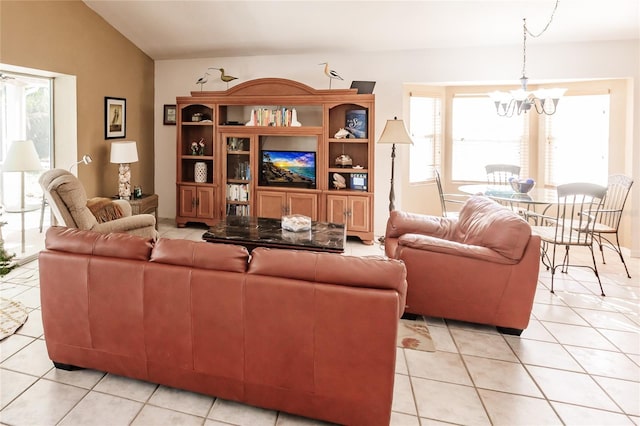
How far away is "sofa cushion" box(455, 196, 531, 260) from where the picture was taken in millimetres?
2715

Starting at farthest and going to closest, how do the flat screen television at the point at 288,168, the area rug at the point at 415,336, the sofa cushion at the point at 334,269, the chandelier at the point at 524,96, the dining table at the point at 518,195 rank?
the flat screen television at the point at 288,168
the dining table at the point at 518,195
the chandelier at the point at 524,96
the area rug at the point at 415,336
the sofa cushion at the point at 334,269

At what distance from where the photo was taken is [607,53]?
16.0ft

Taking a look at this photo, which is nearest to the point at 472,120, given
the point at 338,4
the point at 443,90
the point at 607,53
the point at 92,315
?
the point at 443,90

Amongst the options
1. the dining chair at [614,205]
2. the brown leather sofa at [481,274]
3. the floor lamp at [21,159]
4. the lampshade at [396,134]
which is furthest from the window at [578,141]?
the floor lamp at [21,159]

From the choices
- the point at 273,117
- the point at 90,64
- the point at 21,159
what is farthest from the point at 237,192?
the point at 21,159

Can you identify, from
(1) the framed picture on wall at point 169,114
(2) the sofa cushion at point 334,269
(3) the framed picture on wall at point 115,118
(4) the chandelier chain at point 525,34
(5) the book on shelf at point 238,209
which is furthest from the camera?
(1) the framed picture on wall at point 169,114

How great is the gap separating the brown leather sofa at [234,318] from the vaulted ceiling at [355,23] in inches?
146

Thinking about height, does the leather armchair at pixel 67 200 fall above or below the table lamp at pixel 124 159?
below

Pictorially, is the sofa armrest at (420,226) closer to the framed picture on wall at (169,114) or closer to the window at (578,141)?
the window at (578,141)

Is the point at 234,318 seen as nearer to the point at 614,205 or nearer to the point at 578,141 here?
the point at 614,205

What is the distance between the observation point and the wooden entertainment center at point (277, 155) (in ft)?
17.9

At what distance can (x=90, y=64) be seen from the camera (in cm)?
516

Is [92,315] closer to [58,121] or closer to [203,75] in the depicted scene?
[58,121]

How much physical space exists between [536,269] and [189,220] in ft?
16.0
